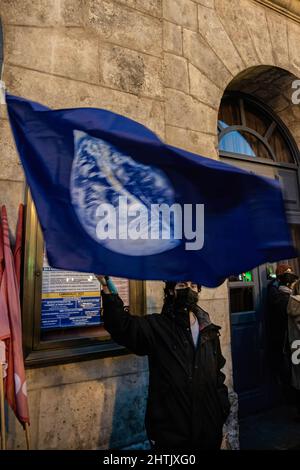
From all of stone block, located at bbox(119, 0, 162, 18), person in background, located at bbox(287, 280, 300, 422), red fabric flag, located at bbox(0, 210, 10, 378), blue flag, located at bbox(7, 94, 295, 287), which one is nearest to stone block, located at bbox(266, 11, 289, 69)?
stone block, located at bbox(119, 0, 162, 18)

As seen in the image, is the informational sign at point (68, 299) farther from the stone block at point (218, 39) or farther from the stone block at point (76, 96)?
the stone block at point (218, 39)

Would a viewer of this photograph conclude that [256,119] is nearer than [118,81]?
No

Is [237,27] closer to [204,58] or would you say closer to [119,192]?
[204,58]

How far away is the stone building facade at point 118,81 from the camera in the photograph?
2764 millimetres

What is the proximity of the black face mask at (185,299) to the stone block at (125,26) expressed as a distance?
287 centimetres

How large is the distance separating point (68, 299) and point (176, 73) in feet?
9.94

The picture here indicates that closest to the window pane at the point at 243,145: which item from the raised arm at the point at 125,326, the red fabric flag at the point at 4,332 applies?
the raised arm at the point at 125,326

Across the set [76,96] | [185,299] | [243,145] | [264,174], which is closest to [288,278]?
[264,174]

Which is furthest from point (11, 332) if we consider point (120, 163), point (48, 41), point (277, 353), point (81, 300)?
point (277, 353)

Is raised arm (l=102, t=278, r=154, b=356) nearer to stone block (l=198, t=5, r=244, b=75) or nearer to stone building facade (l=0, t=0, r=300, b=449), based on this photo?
stone building facade (l=0, t=0, r=300, b=449)

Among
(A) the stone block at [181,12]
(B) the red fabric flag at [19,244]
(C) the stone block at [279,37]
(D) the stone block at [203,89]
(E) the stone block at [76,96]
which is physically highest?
(C) the stone block at [279,37]

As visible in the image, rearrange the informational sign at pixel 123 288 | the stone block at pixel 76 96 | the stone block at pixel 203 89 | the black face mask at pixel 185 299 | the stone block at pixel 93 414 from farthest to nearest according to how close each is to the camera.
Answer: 1. the stone block at pixel 203 89
2. the informational sign at pixel 123 288
3. the stone block at pixel 76 96
4. the stone block at pixel 93 414
5. the black face mask at pixel 185 299

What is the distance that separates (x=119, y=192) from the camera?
1854 millimetres

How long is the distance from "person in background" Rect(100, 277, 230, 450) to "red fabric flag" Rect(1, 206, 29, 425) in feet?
2.07
